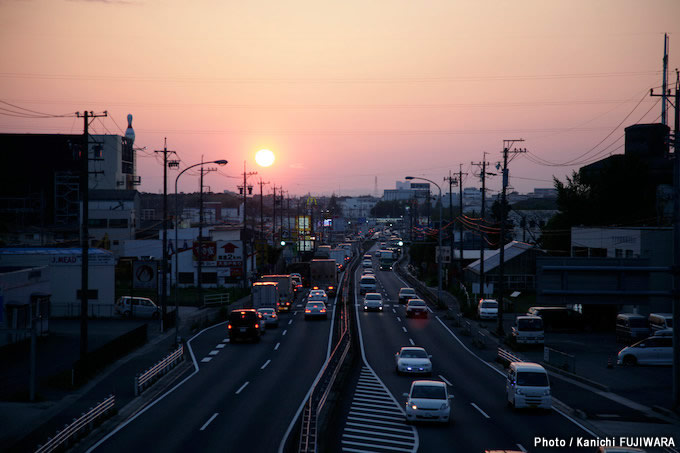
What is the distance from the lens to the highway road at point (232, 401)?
20125 mm

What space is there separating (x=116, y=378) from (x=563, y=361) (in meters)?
23.4

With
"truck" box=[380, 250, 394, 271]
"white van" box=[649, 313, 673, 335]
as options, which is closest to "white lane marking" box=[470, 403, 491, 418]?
"white van" box=[649, 313, 673, 335]

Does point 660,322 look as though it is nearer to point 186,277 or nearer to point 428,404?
point 428,404

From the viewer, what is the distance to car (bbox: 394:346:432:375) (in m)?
31.9

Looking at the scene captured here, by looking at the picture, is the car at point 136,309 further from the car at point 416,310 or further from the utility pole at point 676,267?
the utility pole at point 676,267

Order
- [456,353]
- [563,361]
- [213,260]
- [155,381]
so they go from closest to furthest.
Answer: [155,381] < [563,361] < [456,353] < [213,260]

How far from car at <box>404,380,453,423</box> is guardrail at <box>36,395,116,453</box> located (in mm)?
10987

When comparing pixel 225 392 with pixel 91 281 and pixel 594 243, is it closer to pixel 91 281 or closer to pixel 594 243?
pixel 91 281

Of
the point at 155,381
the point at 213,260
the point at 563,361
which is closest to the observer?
the point at 155,381

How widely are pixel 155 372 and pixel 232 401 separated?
20.3 feet

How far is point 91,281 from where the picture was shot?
54.2 meters

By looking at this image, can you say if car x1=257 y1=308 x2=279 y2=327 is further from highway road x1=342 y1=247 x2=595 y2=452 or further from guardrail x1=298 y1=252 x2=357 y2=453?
highway road x1=342 y1=247 x2=595 y2=452

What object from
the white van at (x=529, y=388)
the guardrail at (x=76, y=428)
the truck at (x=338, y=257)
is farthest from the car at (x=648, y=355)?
the truck at (x=338, y=257)

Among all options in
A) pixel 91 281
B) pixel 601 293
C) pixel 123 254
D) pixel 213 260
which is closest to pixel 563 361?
pixel 601 293
